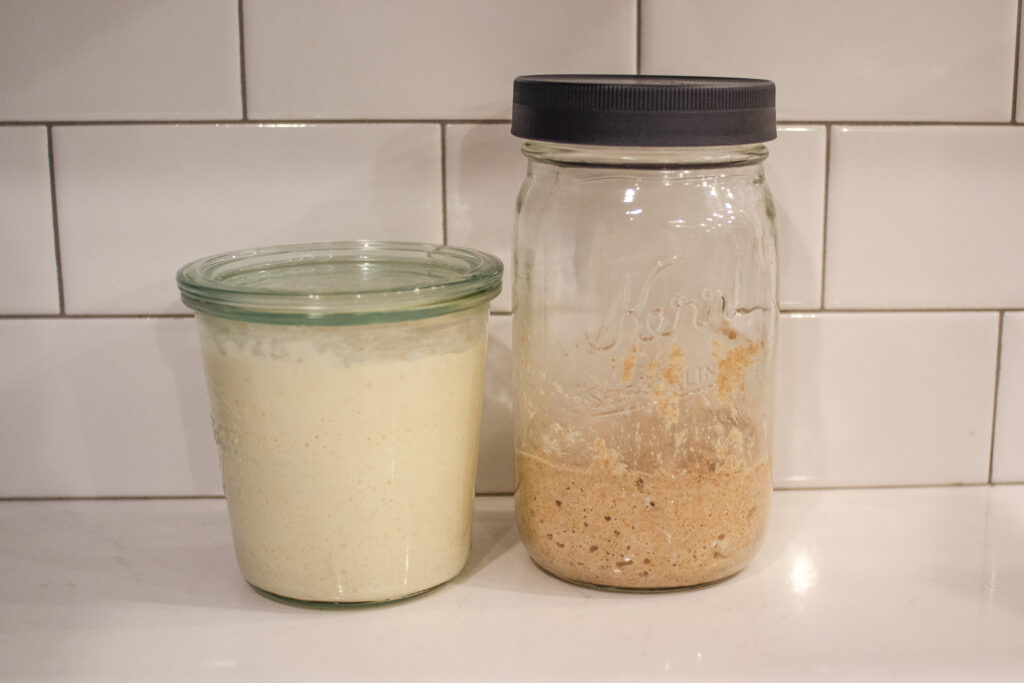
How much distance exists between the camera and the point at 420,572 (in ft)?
2.06

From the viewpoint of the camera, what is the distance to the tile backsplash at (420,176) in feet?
2.36

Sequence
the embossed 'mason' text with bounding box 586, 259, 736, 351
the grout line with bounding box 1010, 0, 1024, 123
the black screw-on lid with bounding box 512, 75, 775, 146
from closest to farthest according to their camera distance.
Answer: the black screw-on lid with bounding box 512, 75, 775, 146 → the embossed 'mason' text with bounding box 586, 259, 736, 351 → the grout line with bounding box 1010, 0, 1024, 123

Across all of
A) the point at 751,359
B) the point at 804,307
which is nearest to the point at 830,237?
the point at 804,307

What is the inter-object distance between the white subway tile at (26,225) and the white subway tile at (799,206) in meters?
0.53

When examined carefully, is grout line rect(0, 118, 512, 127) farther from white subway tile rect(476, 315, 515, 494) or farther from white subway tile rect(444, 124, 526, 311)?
white subway tile rect(476, 315, 515, 494)

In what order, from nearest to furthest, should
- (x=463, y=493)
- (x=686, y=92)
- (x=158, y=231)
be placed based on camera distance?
1. (x=686, y=92)
2. (x=463, y=493)
3. (x=158, y=231)

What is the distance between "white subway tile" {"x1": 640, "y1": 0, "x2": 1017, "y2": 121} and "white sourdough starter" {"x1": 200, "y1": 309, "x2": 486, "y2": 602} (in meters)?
0.27

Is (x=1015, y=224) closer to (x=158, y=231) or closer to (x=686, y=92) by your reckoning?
(x=686, y=92)

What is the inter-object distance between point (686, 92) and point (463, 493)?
28 centimetres

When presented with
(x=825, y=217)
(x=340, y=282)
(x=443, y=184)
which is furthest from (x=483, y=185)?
(x=825, y=217)

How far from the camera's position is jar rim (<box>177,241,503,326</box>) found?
0.55 metres

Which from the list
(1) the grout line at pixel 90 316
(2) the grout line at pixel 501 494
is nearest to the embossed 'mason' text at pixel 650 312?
(2) the grout line at pixel 501 494

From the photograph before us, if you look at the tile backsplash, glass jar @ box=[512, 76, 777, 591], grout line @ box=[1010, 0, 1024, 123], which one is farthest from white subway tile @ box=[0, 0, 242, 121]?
grout line @ box=[1010, 0, 1024, 123]

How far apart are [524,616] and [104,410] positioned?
0.38 metres
